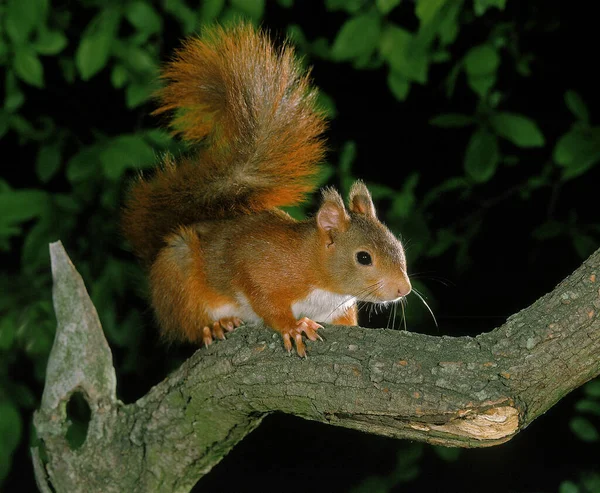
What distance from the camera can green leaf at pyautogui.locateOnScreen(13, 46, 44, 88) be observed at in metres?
2.10

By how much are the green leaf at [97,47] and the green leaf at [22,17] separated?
0.40 feet

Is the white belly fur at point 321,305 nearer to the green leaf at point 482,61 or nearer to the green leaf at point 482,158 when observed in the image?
the green leaf at point 482,158

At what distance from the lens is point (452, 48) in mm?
2359

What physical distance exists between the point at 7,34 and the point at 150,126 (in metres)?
0.46

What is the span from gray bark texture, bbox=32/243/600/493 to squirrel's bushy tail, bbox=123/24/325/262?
0.32 meters

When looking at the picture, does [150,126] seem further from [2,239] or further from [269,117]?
[269,117]

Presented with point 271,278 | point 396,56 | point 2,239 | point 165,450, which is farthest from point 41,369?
point 396,56

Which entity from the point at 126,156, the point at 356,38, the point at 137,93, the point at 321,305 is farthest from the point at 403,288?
the point at 137,93

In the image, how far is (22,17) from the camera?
2012 millimetres

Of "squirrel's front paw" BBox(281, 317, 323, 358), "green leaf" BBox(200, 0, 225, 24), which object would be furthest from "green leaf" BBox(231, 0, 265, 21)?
"squirrel's front paw" BBox(281, 317, 323, 358)

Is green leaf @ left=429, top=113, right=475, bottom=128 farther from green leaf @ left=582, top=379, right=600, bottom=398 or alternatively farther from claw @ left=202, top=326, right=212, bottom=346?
A: claw @ left=202, top=326, right=212, bottom=346

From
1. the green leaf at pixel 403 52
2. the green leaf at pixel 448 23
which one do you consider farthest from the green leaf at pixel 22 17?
the green leaf at pixel 448 23

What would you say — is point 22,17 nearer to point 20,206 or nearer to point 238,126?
point 20,206

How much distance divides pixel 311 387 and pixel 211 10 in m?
1.06
